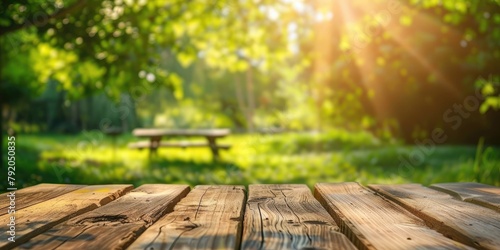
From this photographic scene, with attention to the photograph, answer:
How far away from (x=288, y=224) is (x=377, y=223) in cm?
29

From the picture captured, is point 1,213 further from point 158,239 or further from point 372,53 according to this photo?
point 372,53

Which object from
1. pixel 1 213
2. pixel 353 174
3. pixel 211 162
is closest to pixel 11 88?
pixel 211 162

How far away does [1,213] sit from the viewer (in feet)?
6.40

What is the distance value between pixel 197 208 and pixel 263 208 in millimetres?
257

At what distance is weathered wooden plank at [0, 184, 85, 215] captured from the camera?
216 centimetres

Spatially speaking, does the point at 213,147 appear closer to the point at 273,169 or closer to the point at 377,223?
the point at 273,169

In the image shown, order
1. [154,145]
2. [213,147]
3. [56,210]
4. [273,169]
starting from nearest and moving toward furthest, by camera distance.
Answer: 1. [56,210]
2. [273,169]
3. [213,147]
4. [154,145]

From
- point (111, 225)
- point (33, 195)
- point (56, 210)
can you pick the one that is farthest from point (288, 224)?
point (33, 195)

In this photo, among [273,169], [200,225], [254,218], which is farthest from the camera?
[273,169]

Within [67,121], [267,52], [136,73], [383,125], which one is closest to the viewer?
[136,73]

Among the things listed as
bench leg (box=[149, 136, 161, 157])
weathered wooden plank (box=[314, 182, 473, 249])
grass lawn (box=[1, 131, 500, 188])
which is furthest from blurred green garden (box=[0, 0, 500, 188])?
weathered wooden plank (box=[314, 182, 473, 249])

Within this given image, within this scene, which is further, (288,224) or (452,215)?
(452,215)

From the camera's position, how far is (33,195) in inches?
97.0

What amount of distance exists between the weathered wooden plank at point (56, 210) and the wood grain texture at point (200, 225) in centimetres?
34
